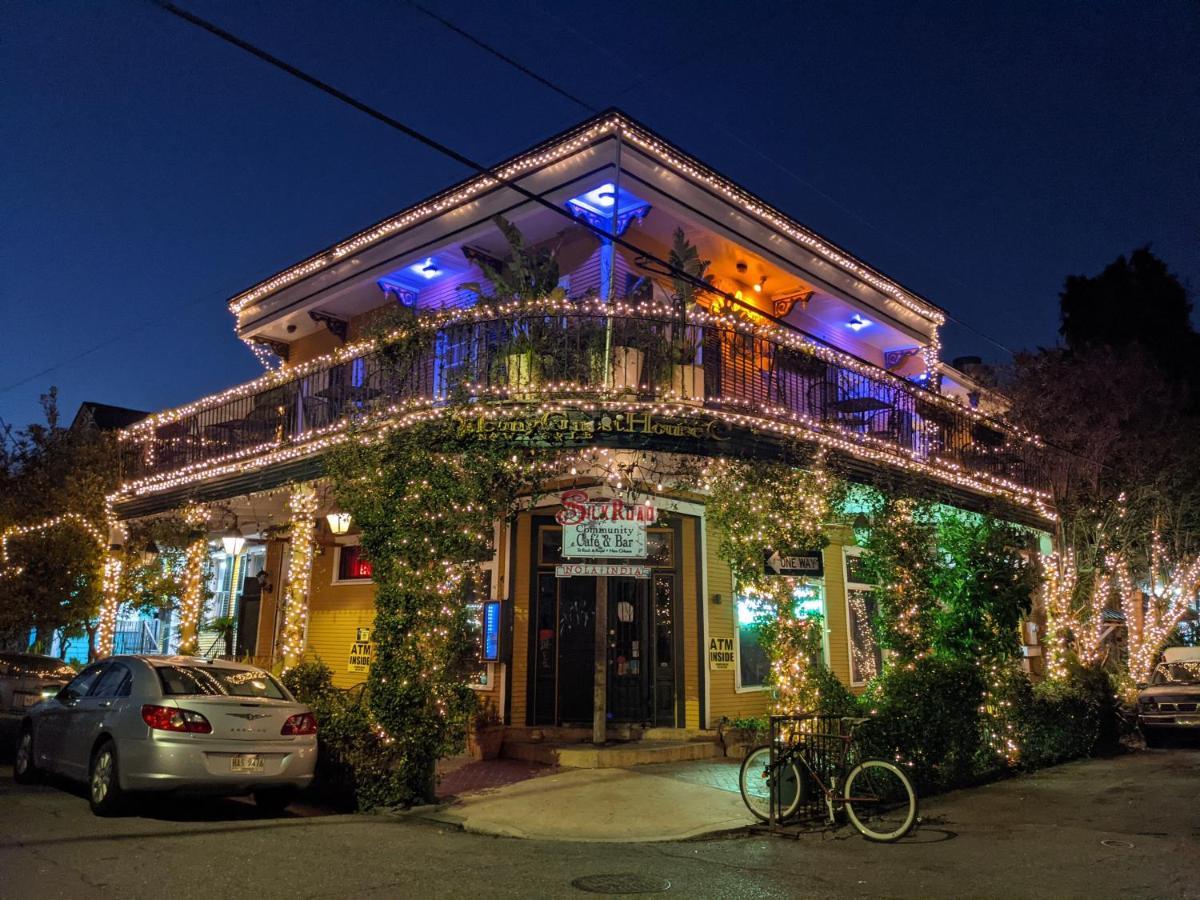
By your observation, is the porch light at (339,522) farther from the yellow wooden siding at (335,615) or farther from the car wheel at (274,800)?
the car wheel at (274,800)

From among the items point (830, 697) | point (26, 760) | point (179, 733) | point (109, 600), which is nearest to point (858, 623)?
point (830, 697)

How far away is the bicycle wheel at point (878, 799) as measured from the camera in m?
8.38

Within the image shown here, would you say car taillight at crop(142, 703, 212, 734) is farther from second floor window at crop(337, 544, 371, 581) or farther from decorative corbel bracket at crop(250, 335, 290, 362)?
decorative corbel bracket at crop(250, 335, 290, 362)

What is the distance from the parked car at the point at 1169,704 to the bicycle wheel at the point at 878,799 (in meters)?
9.21

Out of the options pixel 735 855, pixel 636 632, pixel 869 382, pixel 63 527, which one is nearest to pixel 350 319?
pixel 63 527

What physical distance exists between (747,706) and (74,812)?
9612 mm

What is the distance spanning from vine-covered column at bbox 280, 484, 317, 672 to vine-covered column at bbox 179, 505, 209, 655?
361 cm

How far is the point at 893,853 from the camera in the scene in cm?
787

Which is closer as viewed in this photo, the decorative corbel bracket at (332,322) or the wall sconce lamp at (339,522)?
the wall sconce lamp at (339,522)

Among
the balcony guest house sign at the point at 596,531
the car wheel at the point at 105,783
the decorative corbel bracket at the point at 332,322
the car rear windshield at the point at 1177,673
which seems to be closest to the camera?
the car wheel at the point at 105,783

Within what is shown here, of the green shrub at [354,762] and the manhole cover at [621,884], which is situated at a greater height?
the green shrub at [354,762]

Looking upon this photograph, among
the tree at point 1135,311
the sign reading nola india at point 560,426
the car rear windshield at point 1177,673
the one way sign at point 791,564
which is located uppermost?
the tree at point 1135,311

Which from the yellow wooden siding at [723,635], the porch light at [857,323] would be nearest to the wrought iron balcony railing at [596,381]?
the porch light at [857,323]

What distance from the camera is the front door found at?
44.5 feet
